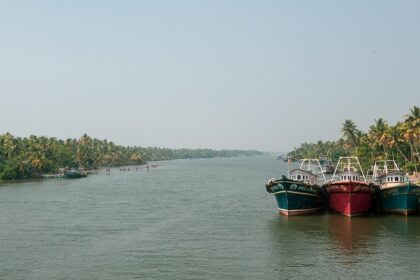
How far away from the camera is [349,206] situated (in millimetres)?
57125

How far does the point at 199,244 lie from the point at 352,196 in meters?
22.7

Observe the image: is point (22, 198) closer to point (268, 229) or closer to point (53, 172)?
point (268, 229)

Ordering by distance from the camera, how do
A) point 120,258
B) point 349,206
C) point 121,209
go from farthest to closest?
point 121,209
point 349,206
point 120,258

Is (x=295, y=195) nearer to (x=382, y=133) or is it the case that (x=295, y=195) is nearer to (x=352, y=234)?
(x=352, y=234)

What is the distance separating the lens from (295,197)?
58.6 metres

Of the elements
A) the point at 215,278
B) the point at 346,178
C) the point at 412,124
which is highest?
the point at 412,124

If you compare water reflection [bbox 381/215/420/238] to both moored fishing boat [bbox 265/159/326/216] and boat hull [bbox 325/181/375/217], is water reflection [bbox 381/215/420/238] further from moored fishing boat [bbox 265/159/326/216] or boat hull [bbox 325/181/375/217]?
moored fishing boat [bbox 265/159/326/216]

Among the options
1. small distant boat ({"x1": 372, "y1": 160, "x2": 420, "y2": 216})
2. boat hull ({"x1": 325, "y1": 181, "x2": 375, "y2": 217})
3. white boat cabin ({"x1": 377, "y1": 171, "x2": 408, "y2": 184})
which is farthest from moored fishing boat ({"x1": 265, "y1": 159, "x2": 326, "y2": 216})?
→ white boat cabin ({"x1": 377, "y1": 171, "x2": 408, "y2": 184})

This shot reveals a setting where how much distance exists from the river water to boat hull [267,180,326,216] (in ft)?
5.69

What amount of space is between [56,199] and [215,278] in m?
56.1

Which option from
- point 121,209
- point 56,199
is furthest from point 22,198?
point 121,209

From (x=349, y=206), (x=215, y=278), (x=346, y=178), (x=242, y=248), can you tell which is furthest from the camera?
(x=346, y=178)

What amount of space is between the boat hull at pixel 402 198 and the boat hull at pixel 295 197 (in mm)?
8737

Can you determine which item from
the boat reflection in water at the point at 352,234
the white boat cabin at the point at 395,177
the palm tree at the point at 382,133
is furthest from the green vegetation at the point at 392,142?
the boat reflection in water at the point at 352,234
